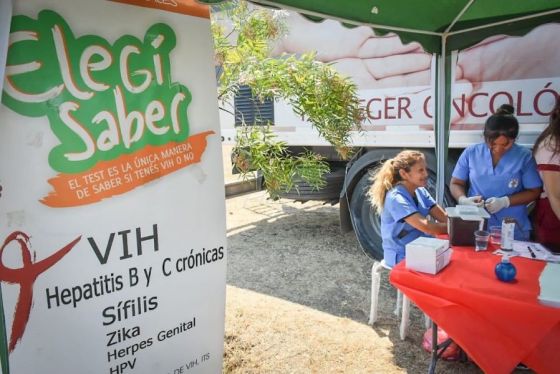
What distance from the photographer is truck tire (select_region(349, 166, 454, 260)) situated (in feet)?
13.9

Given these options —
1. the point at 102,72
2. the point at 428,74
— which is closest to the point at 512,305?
the point at 102,72

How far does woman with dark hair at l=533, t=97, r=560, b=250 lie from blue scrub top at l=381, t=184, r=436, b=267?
648 millimetres

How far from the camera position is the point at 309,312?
3.10m

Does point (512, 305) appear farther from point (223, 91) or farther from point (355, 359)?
point (223, 91)

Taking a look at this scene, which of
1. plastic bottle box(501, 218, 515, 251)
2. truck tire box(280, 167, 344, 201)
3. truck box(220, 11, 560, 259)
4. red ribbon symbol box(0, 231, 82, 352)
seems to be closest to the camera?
red ribbon symbol box(0, 231, 82, 352)

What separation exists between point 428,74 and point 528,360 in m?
2.67

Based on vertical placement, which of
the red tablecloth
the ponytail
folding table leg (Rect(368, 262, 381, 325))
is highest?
the ponytail

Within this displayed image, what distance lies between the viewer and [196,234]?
169 centimetres

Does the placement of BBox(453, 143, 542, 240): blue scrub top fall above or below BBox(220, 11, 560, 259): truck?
below

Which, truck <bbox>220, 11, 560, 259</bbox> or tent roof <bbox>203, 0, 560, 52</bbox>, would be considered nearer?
tent roof <bbox>203, 0, 560, 52</bbox>

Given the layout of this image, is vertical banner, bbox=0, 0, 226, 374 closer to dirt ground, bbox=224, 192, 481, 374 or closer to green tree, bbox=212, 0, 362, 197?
green tree, bbox=212, 0, 362, 197

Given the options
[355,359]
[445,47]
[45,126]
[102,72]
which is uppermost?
[445,47]

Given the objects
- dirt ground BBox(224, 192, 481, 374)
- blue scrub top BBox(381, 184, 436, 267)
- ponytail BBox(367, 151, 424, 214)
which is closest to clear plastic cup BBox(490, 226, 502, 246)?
→ blue scrub top BBox(381, 184, 436, 267)

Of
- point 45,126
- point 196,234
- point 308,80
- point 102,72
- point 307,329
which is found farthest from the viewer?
point 307,329
